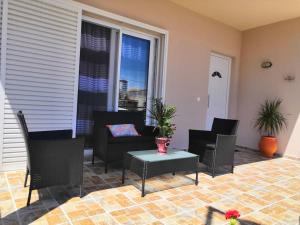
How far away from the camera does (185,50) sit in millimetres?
5336

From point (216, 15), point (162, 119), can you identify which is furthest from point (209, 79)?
point (162, 119)

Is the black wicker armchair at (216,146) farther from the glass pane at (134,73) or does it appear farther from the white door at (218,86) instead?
the white door at (218,86)

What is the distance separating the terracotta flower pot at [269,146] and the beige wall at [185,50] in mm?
1422

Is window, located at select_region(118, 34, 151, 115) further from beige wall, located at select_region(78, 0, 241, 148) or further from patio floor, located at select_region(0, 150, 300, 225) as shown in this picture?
patio floor, located at select_region(0, 150, 300, 225)

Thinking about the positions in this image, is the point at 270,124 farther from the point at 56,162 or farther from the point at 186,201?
the point at 56,162

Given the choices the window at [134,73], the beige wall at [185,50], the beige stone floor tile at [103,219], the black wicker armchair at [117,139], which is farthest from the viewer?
the beige wall at [185,50]

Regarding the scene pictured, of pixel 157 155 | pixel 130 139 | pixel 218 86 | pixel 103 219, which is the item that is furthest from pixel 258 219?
pixel 218 86

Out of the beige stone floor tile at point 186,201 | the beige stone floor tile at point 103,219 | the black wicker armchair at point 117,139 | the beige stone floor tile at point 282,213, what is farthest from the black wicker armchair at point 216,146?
the beige stone floor tile at point 103,219

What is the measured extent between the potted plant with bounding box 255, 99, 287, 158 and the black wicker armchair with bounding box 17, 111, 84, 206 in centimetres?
448

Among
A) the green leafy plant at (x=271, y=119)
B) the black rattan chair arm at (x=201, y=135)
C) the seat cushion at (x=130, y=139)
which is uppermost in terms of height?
the green leafy plant at (x=271, y=119)

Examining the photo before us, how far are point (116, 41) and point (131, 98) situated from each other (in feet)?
3.64

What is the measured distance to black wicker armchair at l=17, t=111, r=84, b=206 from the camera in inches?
93.4

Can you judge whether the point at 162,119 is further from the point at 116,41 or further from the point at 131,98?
the point at 116,41

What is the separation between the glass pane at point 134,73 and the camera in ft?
15.3
